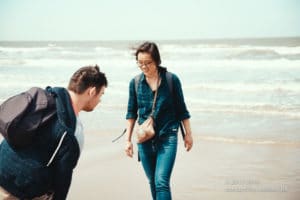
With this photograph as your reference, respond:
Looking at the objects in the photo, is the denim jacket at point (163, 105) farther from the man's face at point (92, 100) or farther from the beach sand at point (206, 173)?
the man's face at point (92, 100)

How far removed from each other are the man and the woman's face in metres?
1.73

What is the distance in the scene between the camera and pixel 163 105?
3.55 metres

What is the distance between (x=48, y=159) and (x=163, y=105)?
1.88 meters

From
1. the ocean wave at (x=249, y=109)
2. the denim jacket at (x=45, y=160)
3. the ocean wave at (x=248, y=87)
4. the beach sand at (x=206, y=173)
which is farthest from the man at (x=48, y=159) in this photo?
the ocean wave at (x=248, y=87)

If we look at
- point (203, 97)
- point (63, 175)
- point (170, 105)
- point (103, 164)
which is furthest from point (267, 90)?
point (63, 175)

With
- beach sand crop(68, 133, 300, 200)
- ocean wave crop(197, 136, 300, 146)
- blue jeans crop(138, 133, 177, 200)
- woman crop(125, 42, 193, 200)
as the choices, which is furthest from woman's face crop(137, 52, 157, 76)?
ocean wave crop(197, 136, 300, 146)

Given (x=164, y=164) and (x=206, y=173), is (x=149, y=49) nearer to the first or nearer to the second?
(x=164, y=164)

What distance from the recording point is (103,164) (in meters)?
5.86

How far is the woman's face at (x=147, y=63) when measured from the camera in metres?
3.51

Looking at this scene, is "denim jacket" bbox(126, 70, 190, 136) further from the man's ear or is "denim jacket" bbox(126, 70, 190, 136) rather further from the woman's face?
the man's ear

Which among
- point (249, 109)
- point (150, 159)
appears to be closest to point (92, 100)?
point (150, 159)

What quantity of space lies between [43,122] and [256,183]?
3828 millimetres

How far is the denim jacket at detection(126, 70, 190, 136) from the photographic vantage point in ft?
11.6

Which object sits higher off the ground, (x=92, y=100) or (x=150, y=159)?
(x=92, y=100)
